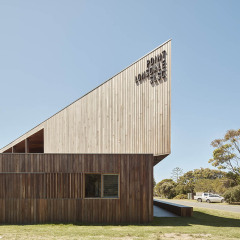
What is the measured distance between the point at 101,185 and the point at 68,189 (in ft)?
4.42

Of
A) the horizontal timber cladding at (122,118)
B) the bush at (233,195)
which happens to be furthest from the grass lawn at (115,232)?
the bush at (233,195)

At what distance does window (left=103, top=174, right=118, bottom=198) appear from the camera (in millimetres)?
10406

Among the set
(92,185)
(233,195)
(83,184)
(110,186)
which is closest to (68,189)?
(83,184)

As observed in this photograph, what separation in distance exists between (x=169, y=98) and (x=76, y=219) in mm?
6294

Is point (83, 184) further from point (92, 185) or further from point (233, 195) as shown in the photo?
point (233, 195)

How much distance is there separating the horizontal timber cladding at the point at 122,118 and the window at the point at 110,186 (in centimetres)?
224

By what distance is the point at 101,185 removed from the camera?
10430 millimetres

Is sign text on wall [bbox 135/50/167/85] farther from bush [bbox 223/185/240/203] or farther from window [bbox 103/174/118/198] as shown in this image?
bush [bbox 223/185/240/203]

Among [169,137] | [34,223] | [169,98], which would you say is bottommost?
[34,223]

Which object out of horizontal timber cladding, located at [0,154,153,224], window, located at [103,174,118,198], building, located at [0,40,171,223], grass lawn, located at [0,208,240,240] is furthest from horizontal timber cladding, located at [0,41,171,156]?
grass lawn, located at [0,208,240,240]

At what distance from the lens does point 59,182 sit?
10391 mm

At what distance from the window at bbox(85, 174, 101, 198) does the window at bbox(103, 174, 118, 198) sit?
246 mm

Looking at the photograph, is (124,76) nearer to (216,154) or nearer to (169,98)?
(169,98)

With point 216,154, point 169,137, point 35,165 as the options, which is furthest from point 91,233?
Answer: point 216,154
